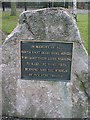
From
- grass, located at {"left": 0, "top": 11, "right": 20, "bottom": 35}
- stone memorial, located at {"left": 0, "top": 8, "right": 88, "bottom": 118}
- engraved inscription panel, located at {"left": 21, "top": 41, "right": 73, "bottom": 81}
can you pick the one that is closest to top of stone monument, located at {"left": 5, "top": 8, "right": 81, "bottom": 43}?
stone memorial, located at {"left": 0, "top": 8, "right": 88, "bottom": 118}

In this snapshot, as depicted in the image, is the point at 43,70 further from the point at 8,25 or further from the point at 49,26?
the point at 8,25

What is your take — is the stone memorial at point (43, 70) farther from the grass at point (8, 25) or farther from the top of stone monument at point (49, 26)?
the grass at point (8, 25)

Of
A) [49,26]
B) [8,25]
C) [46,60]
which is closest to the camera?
[49,26]

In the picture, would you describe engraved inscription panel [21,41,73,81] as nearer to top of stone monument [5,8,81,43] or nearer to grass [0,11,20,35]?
top of stone monument [5,8,81,43]

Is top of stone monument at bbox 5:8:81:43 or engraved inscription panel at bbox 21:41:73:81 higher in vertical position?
top of stone monument at bbox 5:8:81:43

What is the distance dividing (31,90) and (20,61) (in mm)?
543

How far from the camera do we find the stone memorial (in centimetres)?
517

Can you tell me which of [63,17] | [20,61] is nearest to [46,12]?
[63,17]

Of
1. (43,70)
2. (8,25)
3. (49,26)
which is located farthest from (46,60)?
(8,25)

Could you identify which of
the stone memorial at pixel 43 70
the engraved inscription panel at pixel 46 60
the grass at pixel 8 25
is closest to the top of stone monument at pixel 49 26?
the stone memorial at pixel 43 70

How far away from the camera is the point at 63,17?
510 cm

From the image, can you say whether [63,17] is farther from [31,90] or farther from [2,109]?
[2,109]

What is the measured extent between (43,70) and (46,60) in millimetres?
195

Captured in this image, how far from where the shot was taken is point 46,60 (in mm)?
5285
